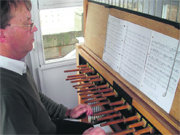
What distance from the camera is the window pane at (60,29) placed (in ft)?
6.25

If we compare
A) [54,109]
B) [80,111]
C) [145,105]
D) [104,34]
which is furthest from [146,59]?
[54,109]

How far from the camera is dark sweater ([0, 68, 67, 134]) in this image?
72 cm

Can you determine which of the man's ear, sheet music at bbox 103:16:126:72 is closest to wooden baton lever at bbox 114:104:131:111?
sheet music at bbox 103:16:126:72

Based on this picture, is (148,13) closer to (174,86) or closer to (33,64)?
(174,86)

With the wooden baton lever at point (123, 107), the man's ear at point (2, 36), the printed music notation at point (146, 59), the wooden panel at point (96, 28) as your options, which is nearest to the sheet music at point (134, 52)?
the printed music notation at point (146, 59)

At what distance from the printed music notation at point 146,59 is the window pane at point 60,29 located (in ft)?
2.96

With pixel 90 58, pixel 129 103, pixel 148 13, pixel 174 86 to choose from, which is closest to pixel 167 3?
pixel 148 13

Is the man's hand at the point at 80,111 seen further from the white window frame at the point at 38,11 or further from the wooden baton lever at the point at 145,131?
the white window frame at the point at 38,11

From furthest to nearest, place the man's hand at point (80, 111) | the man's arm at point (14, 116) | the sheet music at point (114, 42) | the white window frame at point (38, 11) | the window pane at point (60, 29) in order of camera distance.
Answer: the window pane at point (60, 29), the white window frame at point (38, 11), the man's hand at point (80, 111), the sheet music at point (114, 42), the man's arm at point (14, 116)

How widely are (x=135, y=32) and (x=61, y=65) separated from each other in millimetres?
1217

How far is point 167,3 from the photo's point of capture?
2.77ft

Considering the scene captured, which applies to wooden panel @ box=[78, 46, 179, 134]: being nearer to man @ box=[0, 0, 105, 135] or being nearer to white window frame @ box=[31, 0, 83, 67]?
man @ box=[0, 0, 105, 135]

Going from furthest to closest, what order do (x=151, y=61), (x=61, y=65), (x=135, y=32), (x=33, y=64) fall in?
1. (x=61, y=65)
2. (x=33, y=64)
3. (x=135, y=32)
4. (x=151, y=61)

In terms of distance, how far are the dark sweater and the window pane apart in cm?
109
